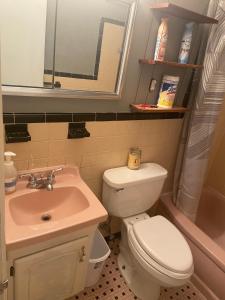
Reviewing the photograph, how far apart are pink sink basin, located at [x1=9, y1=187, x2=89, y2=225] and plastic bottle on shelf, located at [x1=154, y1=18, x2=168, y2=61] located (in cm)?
91

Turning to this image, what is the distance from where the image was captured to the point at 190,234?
1657 millimetres

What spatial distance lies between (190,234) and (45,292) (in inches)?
40.7

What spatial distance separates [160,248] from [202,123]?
0.88m

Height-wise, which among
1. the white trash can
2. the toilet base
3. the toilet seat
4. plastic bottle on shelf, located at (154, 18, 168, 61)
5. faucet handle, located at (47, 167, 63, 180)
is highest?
plastic bottle on shelf, located at (154, 18, 168, 61)

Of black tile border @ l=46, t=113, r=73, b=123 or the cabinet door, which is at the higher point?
black tile border @ l=46, t=113, r=73, b=123

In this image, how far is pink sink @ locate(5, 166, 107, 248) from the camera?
Result: 96 centimetres

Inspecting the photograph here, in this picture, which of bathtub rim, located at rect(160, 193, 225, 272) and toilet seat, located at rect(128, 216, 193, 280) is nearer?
toilet seat, located at rect(128, 216, 193, 280)

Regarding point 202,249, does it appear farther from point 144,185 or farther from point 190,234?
point 144,185

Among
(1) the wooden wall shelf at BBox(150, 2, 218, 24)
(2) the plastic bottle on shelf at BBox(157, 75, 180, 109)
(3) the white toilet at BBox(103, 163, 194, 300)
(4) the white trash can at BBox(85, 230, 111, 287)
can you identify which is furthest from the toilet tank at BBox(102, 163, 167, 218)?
(1) the wooden wall shelf at BBox(150, 2, 218, 24)

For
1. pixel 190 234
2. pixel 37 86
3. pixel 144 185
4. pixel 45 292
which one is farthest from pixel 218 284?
pixel 37 86

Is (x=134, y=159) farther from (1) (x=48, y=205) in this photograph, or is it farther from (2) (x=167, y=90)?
(1) (x=48, y=205)

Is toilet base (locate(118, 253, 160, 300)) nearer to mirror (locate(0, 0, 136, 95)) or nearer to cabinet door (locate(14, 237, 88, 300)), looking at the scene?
cabinet door (locate(14, 237, 88, 300))

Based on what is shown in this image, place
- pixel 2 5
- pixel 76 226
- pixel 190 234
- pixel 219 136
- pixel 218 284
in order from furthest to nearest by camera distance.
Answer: pixel 219 136
pixel 190 234
pixel 218 284
pixel 76 226
pixel 2 5

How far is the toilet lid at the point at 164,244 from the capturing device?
4.22 ft
